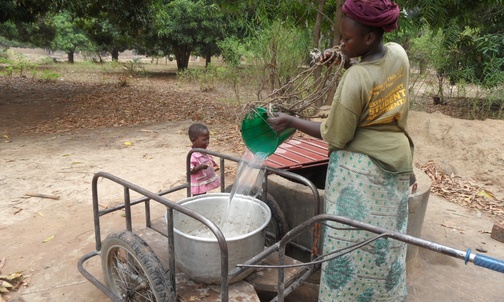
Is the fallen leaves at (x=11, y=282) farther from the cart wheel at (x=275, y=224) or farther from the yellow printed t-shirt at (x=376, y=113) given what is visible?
the yellow printed t-shirt at (x=376, y=113)

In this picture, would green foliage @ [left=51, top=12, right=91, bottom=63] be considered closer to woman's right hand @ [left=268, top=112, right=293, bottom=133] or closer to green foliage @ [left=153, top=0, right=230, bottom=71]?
green foliage @ [left=153, top=0, right=230, bottom=71]

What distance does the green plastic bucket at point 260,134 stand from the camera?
202cm

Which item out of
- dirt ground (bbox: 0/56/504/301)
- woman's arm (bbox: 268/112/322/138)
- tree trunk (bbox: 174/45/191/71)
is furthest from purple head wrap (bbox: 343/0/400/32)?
tree trunk (bbox: 174/45/191/71)

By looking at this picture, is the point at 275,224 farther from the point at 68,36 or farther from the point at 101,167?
the point at 68,36

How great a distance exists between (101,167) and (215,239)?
3745 mm

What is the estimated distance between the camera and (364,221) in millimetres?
1764

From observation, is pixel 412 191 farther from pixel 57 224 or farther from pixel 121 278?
pixel 57 224

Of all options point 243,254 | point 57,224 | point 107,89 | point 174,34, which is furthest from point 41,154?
point 174,34

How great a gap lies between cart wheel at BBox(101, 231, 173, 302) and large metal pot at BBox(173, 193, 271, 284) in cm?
15

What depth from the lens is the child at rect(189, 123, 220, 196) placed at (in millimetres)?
3143

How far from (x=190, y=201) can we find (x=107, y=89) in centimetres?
1018

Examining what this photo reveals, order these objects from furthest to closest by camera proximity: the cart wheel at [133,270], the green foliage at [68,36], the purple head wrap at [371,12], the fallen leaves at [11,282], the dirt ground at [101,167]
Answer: the green foliage at [68,36] < the dirt ground at [101,167] < the fallen leaves at [11,282] < the cart wheel at [133,270] < the purple head wrap at [371,12]

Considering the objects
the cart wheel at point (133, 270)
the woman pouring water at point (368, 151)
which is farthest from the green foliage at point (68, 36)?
the woman pouring water at point (368, 151)

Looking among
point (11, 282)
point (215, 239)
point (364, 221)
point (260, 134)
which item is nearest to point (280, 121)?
point (260, 134)
